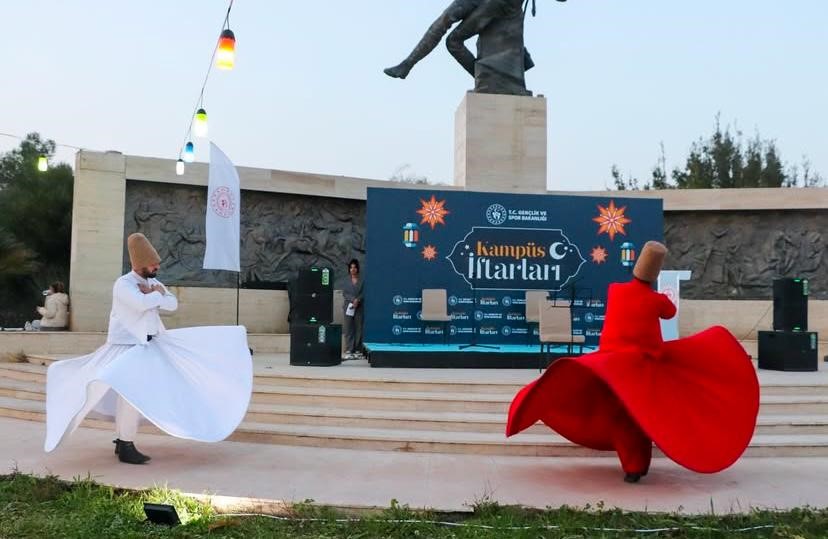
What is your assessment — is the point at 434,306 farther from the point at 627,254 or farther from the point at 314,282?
the point at 627,254

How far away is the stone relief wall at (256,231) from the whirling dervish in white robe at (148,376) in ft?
29.5

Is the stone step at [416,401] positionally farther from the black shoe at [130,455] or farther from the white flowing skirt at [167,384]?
the black shoe at [130,455]

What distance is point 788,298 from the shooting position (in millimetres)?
11227

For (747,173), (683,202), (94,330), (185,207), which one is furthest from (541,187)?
(747,173)

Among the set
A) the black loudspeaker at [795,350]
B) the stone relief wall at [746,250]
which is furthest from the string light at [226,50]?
the stone relief wall at [746,250]

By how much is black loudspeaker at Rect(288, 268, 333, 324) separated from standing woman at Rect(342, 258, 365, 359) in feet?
6.85

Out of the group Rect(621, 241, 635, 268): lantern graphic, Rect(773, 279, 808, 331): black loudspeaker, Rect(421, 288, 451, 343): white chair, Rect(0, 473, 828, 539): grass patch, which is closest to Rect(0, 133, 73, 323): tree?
Rect(421, 288, 451, 343): white chair

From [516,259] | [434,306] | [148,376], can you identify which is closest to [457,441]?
[148,376]

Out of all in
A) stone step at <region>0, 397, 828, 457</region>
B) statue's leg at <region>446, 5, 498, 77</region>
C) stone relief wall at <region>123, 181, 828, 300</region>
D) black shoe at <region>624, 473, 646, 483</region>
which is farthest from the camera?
stone relief wall at <region>123, 181, 828, 300</region>

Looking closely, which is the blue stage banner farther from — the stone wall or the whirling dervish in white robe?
the whirling dervish in white robe

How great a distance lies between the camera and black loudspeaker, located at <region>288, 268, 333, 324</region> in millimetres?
10820

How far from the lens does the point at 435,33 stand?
49.8ft

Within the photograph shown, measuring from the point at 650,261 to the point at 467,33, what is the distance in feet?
35.4

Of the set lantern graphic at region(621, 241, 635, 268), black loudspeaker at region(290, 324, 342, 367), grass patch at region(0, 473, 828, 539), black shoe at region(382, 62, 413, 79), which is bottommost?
grass patch at region(0, 473, 828, 539)
